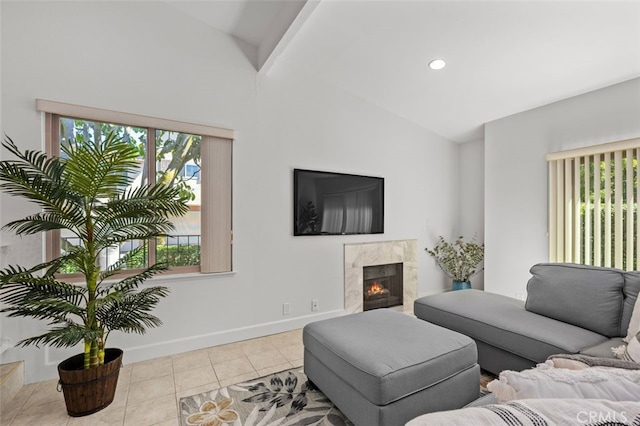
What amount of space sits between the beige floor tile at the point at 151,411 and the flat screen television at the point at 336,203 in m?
1.85

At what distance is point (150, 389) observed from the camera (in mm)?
2199

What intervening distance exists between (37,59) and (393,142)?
12.1 ft

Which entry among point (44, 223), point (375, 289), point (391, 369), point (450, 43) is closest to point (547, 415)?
point (391, 369)

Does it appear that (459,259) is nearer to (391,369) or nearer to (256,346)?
(256,346)

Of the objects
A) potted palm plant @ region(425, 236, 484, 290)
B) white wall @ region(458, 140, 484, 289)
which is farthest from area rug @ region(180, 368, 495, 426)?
white wall @ region(458, 140, 484, 289)

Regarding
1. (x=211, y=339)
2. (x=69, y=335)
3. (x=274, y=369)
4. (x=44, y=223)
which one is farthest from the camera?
(x=211, y=339)

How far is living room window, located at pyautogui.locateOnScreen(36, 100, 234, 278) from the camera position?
2664 mm

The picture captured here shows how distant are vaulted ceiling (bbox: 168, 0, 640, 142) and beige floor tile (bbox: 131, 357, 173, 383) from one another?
2907 mm

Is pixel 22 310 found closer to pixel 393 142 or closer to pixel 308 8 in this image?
pixel 308 8

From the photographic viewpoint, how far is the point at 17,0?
221 centimetres

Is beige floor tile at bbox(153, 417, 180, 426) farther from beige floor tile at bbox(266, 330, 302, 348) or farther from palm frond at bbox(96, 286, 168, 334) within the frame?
beige floor tile at bbox(266, 330, 302, 348)

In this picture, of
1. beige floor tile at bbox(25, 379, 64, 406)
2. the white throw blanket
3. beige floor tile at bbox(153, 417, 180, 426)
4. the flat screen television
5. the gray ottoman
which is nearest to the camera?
the white throw blanket

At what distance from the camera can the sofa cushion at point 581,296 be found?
1992 millimetres

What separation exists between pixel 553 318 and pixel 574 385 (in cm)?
186
